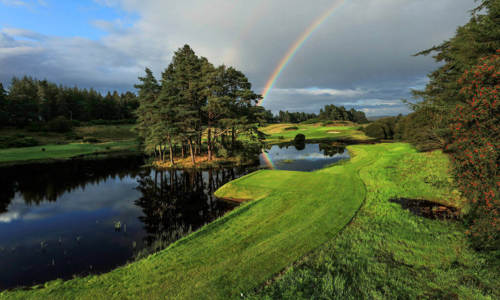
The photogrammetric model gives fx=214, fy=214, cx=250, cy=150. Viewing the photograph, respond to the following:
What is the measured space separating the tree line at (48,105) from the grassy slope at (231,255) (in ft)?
276

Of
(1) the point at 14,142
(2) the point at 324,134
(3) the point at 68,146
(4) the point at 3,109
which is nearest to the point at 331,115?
(2) the point at 324,134

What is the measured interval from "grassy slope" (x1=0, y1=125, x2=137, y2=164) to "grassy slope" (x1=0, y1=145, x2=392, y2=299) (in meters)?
49.3

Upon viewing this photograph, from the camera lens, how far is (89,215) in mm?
16031

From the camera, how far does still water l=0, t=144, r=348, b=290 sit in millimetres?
9930

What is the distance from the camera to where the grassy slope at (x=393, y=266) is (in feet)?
20.3

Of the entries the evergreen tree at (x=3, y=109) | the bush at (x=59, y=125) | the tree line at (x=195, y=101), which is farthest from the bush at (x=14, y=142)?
the tree line at (x=195, y=101)

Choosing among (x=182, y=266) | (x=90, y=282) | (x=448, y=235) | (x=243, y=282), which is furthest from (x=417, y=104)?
(x=90, y=282)

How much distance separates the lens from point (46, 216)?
15.9 metres

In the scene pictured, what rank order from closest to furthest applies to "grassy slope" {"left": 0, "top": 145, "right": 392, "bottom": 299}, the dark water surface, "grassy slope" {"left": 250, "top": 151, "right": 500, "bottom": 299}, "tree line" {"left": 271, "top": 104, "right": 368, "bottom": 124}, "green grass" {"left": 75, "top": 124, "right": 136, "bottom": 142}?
"grassy slope" {"left": 250, "top": 151, "right": 500, "bottom": 299}, "grassy slope" {"left": 0, "top": 145, "right": 392, "bottom": 299}, the dark water surface, "green grass" {"left": 75, "top": 124, "right": 136, "bottom": 142}, "tree line" {"left": 271, "top": 104, "right": 368, "bottom": 124}

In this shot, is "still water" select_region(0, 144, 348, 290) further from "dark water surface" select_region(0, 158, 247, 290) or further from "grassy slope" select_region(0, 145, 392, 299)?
"grassy slope" select_region(0, 145, 392, 299)

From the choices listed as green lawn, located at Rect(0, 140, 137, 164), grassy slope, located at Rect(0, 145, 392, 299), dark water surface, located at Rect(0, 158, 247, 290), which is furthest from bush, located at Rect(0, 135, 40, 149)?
grassy slope, located at Rect(0, 145, 392, 299)

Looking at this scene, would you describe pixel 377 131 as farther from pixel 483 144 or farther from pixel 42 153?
pixel 42 153

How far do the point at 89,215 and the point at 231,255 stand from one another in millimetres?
13683

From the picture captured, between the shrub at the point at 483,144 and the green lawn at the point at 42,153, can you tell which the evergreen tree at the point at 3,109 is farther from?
the shrub at the point at 483,144
